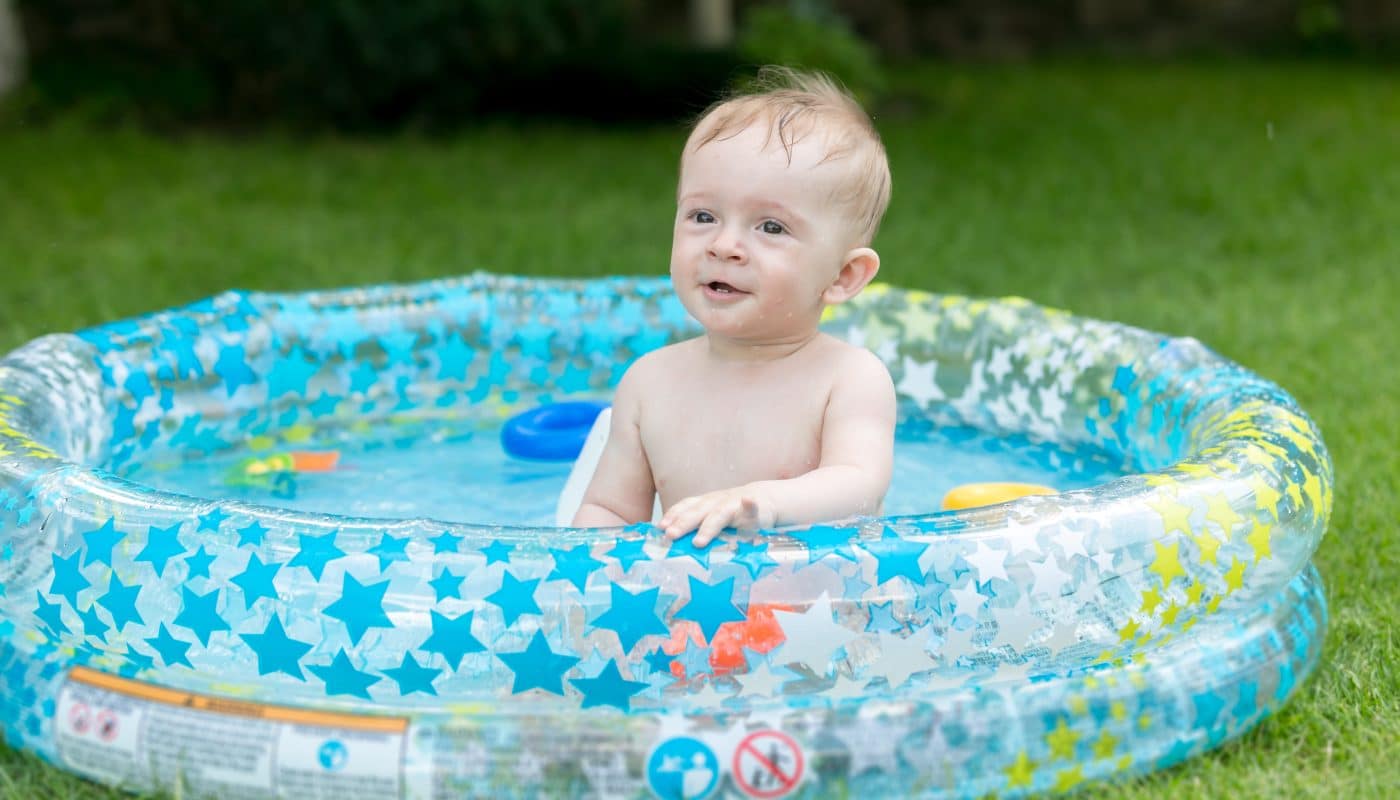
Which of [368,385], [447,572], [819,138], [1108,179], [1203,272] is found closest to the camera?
[447,572]

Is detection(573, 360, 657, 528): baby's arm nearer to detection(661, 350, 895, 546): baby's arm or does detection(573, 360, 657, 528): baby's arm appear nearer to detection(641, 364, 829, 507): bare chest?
detection(641, 364, 829, 507): bare chest

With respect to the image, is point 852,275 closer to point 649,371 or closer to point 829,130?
point 829,130

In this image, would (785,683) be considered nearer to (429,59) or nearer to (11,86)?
(429,59)

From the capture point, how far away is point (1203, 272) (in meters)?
5.99

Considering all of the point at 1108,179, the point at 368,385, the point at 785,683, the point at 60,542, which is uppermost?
the point at 60,542

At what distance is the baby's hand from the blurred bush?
652 cm

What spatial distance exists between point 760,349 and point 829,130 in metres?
0.40

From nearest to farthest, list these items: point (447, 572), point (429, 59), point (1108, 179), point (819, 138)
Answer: point (447, 572) → point (819, 138) → point (1108, 179) → point (429, 59)

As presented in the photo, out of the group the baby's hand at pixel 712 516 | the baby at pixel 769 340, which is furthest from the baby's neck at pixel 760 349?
the baby's hand at pixel 712 516

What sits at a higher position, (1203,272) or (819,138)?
(819,138)

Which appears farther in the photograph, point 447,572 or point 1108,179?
point 1108,179

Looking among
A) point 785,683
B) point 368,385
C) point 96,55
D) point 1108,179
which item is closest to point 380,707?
point 785,683

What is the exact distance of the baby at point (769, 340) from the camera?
262 centimetres

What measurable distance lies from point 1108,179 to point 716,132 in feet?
18.1
